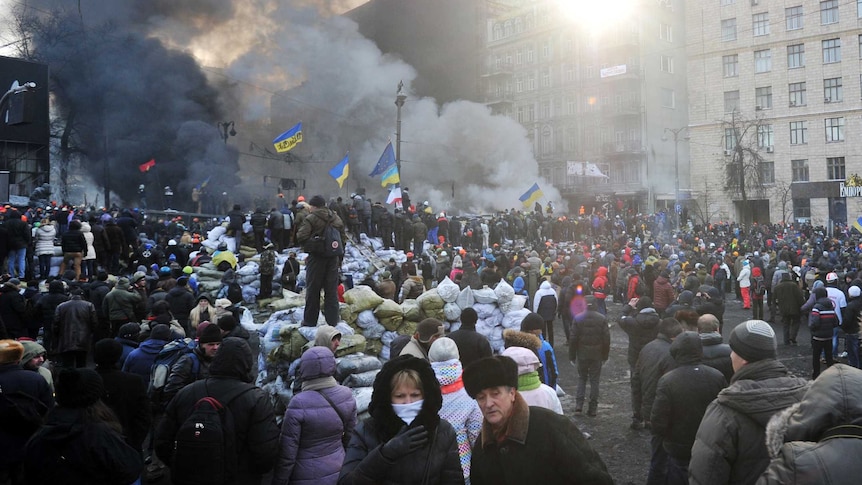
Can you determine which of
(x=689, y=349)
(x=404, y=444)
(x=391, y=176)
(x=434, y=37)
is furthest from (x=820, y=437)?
(x=434, y=37)

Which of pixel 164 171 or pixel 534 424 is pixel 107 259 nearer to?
pixel 534 424

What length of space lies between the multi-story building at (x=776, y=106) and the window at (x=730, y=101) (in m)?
0.07

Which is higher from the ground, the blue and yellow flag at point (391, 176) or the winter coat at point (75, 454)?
the blue and yellow flag at point (391, 176)

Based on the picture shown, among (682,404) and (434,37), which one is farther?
(434,37)

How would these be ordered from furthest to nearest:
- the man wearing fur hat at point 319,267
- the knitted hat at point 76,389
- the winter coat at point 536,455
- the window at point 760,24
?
the window at point 760,24, the man wearing fur hat at point 319,267, the knitted hat at point 76,389, the winter coat at point 536,455

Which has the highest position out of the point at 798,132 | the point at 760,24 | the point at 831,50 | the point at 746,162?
the point at 760,24

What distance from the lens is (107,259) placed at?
1422 cm

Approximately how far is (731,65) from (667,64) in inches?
276

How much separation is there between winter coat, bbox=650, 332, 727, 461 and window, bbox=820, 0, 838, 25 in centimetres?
4597

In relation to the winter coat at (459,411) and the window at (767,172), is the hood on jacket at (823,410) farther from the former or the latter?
the window at (767,172)

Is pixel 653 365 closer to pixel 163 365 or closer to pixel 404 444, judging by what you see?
pixel 404 444

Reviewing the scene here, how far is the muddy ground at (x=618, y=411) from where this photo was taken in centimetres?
596

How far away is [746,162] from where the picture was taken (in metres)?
42.5

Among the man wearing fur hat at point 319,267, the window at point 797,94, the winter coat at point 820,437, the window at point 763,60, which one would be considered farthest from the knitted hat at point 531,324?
the window at point 763,60
